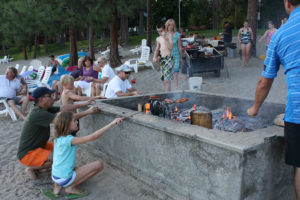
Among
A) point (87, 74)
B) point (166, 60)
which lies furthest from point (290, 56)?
point (87, 74)

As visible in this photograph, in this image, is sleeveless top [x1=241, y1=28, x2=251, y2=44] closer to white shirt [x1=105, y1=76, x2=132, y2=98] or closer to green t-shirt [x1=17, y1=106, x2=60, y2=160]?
white shirt [x1=105, y1=76, x2=132, y2=98]

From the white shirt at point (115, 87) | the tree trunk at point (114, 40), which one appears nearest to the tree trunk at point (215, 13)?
the tree trunk at point (114, 40)

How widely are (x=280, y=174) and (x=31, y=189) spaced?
2975mm

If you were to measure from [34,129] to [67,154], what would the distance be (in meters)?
0.72

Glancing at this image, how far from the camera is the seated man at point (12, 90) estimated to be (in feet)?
23.0

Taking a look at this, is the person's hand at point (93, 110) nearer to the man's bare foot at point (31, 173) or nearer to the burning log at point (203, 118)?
the man's bare foot at point (31, 173)

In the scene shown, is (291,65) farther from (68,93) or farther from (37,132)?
(68,93)

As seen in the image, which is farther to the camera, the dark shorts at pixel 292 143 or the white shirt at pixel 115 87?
the white shirt at pixel 115 87

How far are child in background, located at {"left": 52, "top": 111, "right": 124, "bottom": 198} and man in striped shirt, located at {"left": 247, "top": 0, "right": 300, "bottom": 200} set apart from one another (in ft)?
5.79

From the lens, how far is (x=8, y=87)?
707cm

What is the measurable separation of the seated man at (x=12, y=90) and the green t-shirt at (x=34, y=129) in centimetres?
332

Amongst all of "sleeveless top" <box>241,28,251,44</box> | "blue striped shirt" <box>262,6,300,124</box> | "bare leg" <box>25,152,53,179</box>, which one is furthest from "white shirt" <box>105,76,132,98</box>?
"sleeveless top" <box>241,28,251,44</box>

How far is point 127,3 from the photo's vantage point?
1418cm

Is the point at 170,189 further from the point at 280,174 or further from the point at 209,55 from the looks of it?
the point at 209,55
